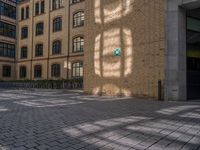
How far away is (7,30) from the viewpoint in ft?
111

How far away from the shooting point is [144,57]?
11992 mm

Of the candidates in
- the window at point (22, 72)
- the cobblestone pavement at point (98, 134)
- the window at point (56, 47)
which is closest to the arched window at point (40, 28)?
the window at point (56, 47)

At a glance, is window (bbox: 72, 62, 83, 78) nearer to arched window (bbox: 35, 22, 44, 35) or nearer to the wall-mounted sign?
arched window (bbox: 35, 22, 44, 35)

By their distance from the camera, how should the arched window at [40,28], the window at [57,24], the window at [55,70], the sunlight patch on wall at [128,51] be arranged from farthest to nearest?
the arched window at [40,28] < the window at [57,24] < the window at [55,70] < the sunlight patch on wall at [128,51]

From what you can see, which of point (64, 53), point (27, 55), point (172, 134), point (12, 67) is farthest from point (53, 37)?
point (172, 134)

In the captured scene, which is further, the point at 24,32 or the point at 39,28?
the point at 24,32

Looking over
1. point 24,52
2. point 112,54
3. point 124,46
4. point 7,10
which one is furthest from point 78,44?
point 7,10

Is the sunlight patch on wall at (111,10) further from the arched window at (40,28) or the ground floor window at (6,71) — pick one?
the ground floor window at (6,71)

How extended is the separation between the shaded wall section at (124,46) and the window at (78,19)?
9781 mm

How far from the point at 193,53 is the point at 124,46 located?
14.1 ft

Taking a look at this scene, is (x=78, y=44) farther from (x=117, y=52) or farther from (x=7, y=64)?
(x=7, y=64)

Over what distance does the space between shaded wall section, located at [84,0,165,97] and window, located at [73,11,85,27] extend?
9781mm

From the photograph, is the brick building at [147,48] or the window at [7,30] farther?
the window at [7,30]

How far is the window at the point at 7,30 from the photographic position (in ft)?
109
